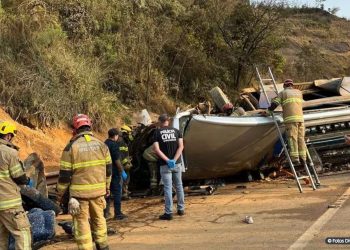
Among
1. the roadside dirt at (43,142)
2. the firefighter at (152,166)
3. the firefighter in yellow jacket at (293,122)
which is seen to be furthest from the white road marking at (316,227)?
the roadside dirt at (43,142)

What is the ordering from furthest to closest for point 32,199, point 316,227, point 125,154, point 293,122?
point 293,122
point 125,154
point 32,199
point 316,227

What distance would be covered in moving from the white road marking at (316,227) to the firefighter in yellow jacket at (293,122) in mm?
1477

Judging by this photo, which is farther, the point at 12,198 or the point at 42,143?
the point at 42,143

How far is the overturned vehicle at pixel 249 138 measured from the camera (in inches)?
384

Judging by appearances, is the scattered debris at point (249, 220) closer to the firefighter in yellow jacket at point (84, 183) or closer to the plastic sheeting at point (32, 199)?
the firefighter in yellow jacket at point (84, 183)

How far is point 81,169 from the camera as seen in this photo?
5715mm

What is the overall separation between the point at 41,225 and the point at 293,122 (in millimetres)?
5274

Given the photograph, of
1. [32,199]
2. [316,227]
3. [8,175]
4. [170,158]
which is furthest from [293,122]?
[8,175]

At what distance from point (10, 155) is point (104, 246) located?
57.3 inches

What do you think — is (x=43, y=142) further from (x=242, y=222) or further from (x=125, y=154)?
(x=242, y=222)

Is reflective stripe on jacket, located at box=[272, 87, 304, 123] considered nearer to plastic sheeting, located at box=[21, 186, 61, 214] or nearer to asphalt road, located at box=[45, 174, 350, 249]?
asphalt road, located at box=[45, 174, 350, 249]

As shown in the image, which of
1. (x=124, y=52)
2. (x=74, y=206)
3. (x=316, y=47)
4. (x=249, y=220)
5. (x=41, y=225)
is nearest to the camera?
(x=74, y=206)

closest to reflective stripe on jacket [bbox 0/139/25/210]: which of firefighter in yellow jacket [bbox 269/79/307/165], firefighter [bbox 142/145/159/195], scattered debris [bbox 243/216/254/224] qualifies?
scattered debris [bbox 243/216/254/224]

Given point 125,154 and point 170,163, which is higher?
point 125,154
